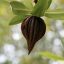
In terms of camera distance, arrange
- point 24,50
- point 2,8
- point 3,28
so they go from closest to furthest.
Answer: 1. point 2,8
2. point 3,28
3. point 24,50

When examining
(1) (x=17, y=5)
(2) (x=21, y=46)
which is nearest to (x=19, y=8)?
(1) (x=17, y=5)

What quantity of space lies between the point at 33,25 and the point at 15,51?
8.33ft

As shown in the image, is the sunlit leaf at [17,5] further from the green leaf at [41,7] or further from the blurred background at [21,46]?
the blurred background at [21,46]

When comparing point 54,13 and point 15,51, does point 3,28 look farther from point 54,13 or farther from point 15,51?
point 54,13

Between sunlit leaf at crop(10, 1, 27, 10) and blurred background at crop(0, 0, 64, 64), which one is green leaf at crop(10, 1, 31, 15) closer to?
sunlit leaf at crop(10, 1, 27, 10)

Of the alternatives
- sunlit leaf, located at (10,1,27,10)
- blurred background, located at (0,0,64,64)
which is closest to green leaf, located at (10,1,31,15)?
sunlit leaf, located at (10,1,27,10)

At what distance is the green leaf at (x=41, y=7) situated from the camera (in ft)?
2.28

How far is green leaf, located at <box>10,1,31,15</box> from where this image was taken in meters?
0.71

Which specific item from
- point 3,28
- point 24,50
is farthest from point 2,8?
point 24,50

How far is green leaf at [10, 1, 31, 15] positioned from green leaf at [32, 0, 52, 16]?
20 millimetres

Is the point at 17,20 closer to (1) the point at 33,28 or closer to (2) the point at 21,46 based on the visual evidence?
(1) the point at 33,28

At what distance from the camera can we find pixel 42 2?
696mm

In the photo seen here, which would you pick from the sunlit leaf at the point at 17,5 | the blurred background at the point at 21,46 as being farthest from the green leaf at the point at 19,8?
the blurred background at the point at 21,46

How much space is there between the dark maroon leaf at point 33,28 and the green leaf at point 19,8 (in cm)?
2
